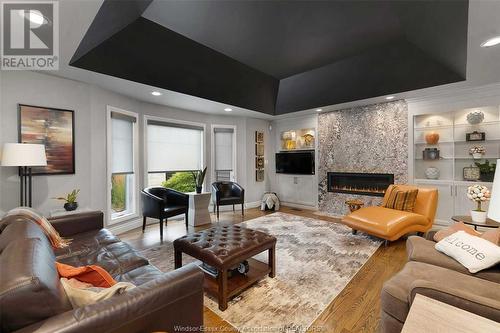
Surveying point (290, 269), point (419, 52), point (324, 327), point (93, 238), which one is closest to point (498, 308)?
point (324, 327)

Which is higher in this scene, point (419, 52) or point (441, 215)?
point (419, 52)

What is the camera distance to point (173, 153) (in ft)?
16.5

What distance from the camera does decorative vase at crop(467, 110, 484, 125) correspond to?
3.94m

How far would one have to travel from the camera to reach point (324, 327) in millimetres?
1742

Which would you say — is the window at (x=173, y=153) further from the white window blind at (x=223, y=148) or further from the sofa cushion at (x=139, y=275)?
the sofa cushion at (x=139, y=275)

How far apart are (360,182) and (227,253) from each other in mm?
4181

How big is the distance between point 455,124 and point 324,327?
4.74m

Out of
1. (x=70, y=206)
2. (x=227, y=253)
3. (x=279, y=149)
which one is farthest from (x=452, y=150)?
(x=70, y=206)

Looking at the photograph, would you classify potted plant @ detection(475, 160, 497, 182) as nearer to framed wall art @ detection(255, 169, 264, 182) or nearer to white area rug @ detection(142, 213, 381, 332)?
white area rug @ detection(142, 213, 381, 332)

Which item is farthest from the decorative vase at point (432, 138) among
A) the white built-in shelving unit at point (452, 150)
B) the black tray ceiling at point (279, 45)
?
the black tray ceiling at point (279, 45)

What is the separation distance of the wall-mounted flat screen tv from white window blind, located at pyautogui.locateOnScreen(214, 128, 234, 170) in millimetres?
1537

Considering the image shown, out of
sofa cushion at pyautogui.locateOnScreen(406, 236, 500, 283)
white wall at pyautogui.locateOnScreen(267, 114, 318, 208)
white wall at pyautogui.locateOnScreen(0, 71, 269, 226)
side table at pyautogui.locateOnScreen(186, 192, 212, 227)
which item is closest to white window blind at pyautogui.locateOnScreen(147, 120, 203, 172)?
white wall at pyautogui.locateOnScreen(0, 71, 269, 226)

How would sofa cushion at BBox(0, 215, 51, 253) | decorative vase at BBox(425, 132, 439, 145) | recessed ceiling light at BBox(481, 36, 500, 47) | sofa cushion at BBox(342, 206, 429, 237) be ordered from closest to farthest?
1. sofa cushion at BBox(0, 215, 51, 253)
2. recessed ceiling light at BBox(481, 36, 500, 47)
3. sofa cushion at BBox(342, 206, 429, 237)
4. decorative vase at BBox(425, 132, 439, 145)

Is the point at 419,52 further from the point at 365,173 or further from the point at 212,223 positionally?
the point at 212,223
